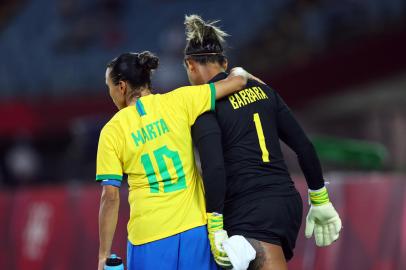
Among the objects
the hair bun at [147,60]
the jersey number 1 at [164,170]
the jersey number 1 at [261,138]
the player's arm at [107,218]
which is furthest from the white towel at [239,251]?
the hair bun at [147,60]

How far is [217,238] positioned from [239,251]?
0.49ft

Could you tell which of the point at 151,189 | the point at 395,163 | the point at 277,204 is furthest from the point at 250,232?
the point at 395,163

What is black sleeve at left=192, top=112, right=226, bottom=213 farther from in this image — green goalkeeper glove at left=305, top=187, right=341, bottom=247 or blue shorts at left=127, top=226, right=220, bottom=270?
green goalkeeper glove at left=305, top=187, right=341, bottom=247

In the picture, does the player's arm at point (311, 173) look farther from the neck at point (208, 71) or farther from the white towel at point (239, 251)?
the white towel at point (239, 251)

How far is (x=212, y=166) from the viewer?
520cm

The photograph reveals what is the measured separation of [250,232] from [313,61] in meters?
14.5

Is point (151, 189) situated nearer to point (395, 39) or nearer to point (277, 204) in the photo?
point (277, 204)

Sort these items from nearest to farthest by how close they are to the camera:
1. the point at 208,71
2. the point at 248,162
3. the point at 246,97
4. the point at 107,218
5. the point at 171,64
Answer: the point at 107,218 → the point at 248,162 → the point at 246,97 → the point at 208,71 → the point at 171,64

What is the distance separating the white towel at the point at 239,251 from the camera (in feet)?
16.6

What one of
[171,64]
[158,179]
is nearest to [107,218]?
[158,179]

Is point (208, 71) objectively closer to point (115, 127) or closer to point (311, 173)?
point (115, 127)

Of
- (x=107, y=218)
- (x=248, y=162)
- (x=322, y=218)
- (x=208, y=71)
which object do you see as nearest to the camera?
(x=107, y=218)

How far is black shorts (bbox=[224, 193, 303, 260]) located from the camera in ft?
17.5

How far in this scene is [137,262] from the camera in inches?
209
